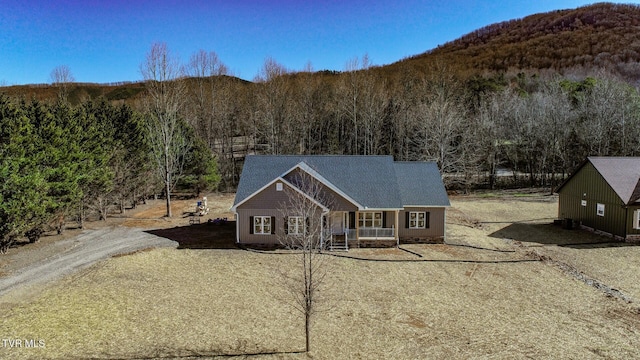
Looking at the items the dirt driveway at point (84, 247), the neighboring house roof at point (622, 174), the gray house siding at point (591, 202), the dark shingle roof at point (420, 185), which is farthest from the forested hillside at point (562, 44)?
the dirt driveway at point (84, 247)

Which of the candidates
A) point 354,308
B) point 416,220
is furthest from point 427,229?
point 354,308

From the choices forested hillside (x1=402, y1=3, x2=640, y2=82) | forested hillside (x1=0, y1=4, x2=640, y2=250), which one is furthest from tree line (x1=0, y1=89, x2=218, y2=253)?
forested hillside (x1=402, y1=3, x2=640, y2=82)

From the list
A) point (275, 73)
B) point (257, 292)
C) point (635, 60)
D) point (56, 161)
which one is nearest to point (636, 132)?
point (275, 73)

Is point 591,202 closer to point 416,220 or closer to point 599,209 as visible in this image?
point 599,209

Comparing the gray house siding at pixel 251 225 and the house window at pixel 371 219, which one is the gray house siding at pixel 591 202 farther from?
the gray house siding at pixel 251 225

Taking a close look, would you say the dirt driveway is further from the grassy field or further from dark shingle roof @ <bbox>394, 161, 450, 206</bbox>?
dark shingle roof @ <bbox>394, 161, 450, 206</bbox>
